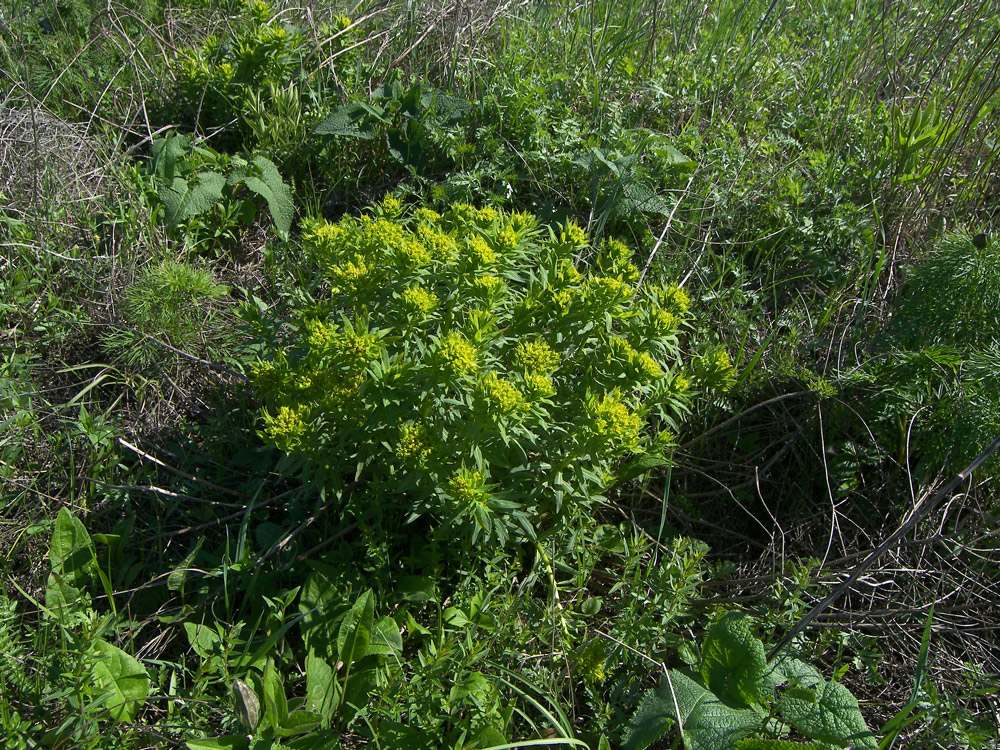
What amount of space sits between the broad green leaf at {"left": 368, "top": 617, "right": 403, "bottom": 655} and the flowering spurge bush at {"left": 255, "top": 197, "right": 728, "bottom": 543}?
35cm

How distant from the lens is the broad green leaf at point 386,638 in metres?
2.07

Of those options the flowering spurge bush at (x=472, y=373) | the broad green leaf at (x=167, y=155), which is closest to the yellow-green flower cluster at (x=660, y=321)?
the flowering spurge bush at (x=472, y=373)

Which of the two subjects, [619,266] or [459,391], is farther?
[619,266]

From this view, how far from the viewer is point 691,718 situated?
1.91 metres

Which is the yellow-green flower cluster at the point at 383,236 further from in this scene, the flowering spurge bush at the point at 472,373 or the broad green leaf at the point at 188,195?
the broad green leaf at the point at 188,195

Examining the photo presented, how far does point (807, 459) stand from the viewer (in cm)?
264

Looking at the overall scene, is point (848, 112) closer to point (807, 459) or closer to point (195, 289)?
point (807, 459)

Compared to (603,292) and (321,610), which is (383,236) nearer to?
(603,292)

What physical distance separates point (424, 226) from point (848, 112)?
7.70ft

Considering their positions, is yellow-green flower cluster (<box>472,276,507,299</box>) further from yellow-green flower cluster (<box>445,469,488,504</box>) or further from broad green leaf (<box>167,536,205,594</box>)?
broad green leaf (<box>167,536,205,594</box>)

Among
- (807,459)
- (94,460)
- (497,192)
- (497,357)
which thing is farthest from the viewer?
(497,192)

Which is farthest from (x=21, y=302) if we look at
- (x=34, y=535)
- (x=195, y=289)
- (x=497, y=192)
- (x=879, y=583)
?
(x=879, y=583)

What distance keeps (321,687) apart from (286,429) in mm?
695

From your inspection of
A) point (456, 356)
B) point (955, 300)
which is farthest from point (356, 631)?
point (955, 300)
